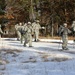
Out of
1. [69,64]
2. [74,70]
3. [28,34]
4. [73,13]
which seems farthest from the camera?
[73,13]

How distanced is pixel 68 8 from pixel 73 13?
113 cm

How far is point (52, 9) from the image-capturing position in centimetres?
4772

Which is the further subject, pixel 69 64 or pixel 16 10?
pixel 16 10

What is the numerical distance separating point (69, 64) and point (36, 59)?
2871 millimetres

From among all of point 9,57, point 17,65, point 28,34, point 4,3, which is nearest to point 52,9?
point 4,3

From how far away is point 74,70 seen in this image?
14.8 metres

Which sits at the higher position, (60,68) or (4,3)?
(4,3)

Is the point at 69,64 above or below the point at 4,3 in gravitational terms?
below

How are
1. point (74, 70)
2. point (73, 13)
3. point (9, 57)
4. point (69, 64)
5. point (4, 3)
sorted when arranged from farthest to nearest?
point (4, 3) < point (73, 13) < point (9, 57) < point (69, 64) < point (74, 70)

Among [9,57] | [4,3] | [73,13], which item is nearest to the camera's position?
[9,57]

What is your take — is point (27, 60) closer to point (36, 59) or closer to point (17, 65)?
point (36, 59)

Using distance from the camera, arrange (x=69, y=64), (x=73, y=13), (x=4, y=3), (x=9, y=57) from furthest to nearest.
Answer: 1. (x=4, y=3)
2. (x=73, y=13)
3. (x=9, y=57)
4. (x=69, y=64)

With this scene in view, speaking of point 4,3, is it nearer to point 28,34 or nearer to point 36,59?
point 28,34

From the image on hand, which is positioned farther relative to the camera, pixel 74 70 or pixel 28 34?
pixel 28 34
